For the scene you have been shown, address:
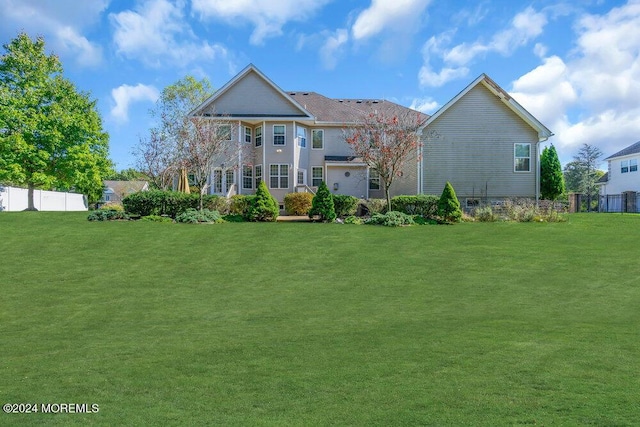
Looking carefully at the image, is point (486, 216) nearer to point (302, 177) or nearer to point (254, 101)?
point (302, 177)

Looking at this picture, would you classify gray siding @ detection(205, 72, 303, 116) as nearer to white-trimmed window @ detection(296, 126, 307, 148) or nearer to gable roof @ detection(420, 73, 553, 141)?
white-trimmed window @ detection(296, 126, 307, 148)

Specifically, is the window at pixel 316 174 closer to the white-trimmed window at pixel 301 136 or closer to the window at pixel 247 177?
the white-trimmed window at pixel 301 136

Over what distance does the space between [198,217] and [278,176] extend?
34.5 ft

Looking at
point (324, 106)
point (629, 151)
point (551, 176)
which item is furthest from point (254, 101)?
point (629, 151)

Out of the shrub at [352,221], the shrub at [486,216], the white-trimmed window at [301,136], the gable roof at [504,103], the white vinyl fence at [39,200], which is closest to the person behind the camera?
the shrub at [352,221]

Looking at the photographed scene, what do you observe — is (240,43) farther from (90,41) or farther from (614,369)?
(614,369)

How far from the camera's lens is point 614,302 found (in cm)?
1038

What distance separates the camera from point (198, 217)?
21.4 metres

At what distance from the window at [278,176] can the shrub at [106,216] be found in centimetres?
1084

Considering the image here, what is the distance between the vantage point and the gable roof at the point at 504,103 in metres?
28.2

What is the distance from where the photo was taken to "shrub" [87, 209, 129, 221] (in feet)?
71.3

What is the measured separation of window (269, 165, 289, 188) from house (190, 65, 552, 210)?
6 cm

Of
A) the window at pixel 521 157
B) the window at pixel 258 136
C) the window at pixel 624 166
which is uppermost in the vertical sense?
the window at pixel 258 136

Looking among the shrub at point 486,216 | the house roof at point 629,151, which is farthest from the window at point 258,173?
the house roof at point 629,151
